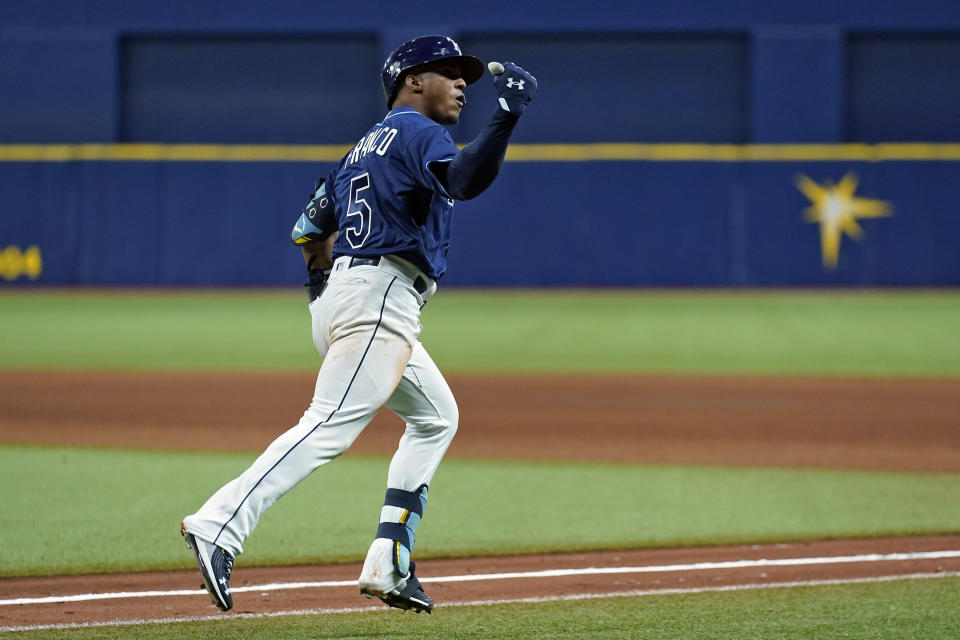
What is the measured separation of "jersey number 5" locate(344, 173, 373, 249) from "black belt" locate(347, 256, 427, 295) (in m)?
0.05

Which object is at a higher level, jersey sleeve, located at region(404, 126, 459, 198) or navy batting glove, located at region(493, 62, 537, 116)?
navy batting glove, located at region(493, 62, 537, 116)

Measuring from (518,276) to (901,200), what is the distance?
7.25m

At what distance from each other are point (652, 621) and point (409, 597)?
0.84 m

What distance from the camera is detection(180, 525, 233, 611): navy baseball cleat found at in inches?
146

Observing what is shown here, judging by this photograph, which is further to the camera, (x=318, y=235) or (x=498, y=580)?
(x=498, y=580)

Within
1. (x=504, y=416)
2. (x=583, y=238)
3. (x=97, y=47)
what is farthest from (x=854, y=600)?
(x=97, y=47)

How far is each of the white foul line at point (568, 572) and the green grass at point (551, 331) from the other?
7.25 m

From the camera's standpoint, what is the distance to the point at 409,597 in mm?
4051

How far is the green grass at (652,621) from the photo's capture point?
4035mm

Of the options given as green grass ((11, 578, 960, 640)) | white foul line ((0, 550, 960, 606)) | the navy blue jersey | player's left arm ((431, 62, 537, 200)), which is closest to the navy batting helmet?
the navy blue jersey

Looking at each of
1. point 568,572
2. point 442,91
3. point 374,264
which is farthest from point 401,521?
point 442,91

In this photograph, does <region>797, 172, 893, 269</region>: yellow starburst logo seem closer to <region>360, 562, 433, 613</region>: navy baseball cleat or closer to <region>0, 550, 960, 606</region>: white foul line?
<region>0, 550, 960, 606</region>: white foul line

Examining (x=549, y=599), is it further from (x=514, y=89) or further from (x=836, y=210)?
(x=836, y=210)

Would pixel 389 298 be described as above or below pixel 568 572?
above
